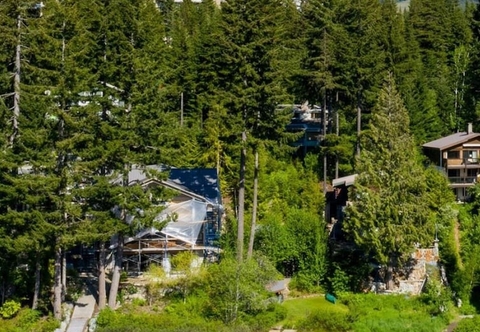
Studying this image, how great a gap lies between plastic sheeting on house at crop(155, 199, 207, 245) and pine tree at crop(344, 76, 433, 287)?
7.99 m

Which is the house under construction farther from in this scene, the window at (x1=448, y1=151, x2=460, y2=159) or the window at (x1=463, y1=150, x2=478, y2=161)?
the window at (x1=463, y1=150, x2=478, y2=161)

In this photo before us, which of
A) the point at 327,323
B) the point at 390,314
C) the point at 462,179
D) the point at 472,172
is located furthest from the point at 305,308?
the point at 472,172

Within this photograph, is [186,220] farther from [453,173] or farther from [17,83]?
[453,173]

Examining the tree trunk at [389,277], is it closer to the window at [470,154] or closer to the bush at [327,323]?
the bush at [327,323]

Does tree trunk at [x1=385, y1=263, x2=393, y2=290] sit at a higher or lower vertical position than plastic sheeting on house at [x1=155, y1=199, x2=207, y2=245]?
lower

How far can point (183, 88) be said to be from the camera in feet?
160

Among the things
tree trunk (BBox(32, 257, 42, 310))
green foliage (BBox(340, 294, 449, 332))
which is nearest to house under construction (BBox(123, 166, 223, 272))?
tree trunk (BBox(32, 257, 42, 310))

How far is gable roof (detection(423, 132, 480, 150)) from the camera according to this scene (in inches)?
1699

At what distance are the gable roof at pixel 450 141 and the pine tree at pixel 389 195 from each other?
44.9ft

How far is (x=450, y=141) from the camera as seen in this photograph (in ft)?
145

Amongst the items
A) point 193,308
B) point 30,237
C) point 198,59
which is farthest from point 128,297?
point 198,59

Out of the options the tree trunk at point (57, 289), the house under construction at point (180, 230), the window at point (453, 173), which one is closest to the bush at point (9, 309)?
the tree trunk at point (57, 289)

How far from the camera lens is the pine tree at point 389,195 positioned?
1152 inches

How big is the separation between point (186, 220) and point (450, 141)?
2262 centimetres
